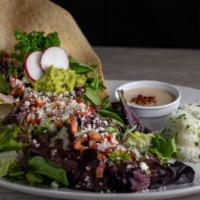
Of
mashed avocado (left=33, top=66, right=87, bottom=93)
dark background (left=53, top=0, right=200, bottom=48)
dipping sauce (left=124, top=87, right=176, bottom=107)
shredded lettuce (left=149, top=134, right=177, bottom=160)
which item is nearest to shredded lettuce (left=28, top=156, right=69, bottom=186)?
shredded lettuce (left=149, top=134, right=177, bottom=160)

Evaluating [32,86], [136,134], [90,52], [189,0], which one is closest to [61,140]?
[136,134]

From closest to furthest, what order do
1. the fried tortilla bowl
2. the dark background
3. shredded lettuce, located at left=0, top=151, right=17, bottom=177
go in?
shredded lettuce, located at left=0, top=151, right=17, bottom=177
the fried tortilla bowl
the dark background

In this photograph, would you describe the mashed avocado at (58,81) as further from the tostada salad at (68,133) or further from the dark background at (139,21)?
the dark background at (139,21)

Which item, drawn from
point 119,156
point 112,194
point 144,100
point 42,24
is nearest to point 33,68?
point 42,24

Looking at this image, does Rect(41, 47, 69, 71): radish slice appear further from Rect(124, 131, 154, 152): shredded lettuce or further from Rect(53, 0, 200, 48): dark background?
Rect(53, 0, 200, 48): dark background

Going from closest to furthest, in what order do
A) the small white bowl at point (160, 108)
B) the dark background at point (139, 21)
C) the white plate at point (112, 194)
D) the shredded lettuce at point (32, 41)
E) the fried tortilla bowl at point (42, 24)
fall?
the white plate at point (112, 194) < the small white bowl at point (160, 108) < the shredded lettuce at point (32, 41) < the fried tortilla bowl at point (42, 24) < the dark background at point (139, 21)

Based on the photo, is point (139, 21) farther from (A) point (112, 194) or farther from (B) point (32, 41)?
(A) point (112, 194)

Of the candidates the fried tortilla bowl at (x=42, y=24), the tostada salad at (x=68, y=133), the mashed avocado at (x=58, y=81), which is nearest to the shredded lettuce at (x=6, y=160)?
the tostada salad at (x=68, y=133)

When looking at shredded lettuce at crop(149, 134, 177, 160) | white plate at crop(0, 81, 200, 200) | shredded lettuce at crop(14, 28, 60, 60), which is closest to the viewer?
white plate at crop(0, 81, 200, 200)
